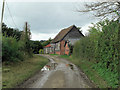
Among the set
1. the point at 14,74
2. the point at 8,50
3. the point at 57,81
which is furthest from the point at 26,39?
the point at 57,81

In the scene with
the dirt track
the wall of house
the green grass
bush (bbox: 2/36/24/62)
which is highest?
the wall of house

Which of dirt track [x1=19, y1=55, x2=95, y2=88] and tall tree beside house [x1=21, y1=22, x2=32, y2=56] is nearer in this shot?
dirt track [x1=19, y1=55, x2=95, y2=88]

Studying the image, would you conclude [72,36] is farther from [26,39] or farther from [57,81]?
[57,81]

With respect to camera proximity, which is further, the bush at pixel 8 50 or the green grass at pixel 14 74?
the bush at pixel 8 50

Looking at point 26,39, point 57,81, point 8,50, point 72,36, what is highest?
point 72,36

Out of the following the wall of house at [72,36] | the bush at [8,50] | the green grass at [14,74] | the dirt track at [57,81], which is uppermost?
the wall of house at [72,36]

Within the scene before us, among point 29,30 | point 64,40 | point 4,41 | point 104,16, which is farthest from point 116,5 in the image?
point 64,40

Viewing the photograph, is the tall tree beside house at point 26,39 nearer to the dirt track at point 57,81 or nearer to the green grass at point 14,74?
the green grass at point 14,74

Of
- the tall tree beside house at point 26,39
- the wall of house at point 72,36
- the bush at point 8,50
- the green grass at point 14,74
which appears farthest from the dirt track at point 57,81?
the wall of house at point 72,36

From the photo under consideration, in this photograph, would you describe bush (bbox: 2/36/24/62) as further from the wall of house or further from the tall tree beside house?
the wall of house

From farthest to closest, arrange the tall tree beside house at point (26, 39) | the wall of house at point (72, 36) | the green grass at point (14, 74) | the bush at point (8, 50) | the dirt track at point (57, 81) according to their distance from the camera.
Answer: the wall of house at point (72, 36) → the tall tree beside house at point (26, 39) → the bush at point (8, 50) → the green grass at point (14, 74) → the dirt track at point (57, 81)

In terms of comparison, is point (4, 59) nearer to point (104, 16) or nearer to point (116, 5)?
point (104, 16)

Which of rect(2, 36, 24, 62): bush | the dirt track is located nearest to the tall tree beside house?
rect(2, 36, 24, 62): bush

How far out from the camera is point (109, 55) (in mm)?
7910
